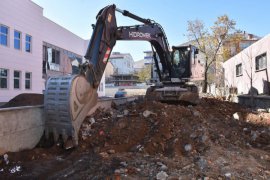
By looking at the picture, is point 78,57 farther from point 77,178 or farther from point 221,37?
point 77,178

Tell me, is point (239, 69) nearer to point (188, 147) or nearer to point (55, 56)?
point (55, 56)

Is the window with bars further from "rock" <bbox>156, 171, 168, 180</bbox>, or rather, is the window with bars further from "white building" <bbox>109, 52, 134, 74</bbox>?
"white building" <bbox>109, 52, 134, 74</bbox>

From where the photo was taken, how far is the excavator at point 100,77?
23.7ft

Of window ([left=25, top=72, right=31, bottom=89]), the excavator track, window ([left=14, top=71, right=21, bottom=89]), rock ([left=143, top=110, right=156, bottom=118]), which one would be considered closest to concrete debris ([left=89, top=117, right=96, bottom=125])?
the excavator track

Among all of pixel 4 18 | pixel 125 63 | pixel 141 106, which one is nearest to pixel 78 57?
pixel 4 18

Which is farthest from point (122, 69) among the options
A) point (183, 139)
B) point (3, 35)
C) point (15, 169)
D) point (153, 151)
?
point (15, 169)

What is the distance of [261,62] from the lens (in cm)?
1998

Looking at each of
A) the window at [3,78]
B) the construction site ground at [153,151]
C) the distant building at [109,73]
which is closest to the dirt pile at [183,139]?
the construction site ground at [153,151]

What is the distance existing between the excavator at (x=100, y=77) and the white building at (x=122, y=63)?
77.0 m

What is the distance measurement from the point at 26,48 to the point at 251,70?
15.9 m

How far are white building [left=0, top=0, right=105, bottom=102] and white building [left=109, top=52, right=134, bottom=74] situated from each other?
62.6 m

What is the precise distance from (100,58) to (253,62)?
52.0 feet

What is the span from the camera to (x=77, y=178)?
5176 millimetres

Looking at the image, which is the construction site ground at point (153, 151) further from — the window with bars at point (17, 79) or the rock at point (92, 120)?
the window with bars at point (17, 79)
